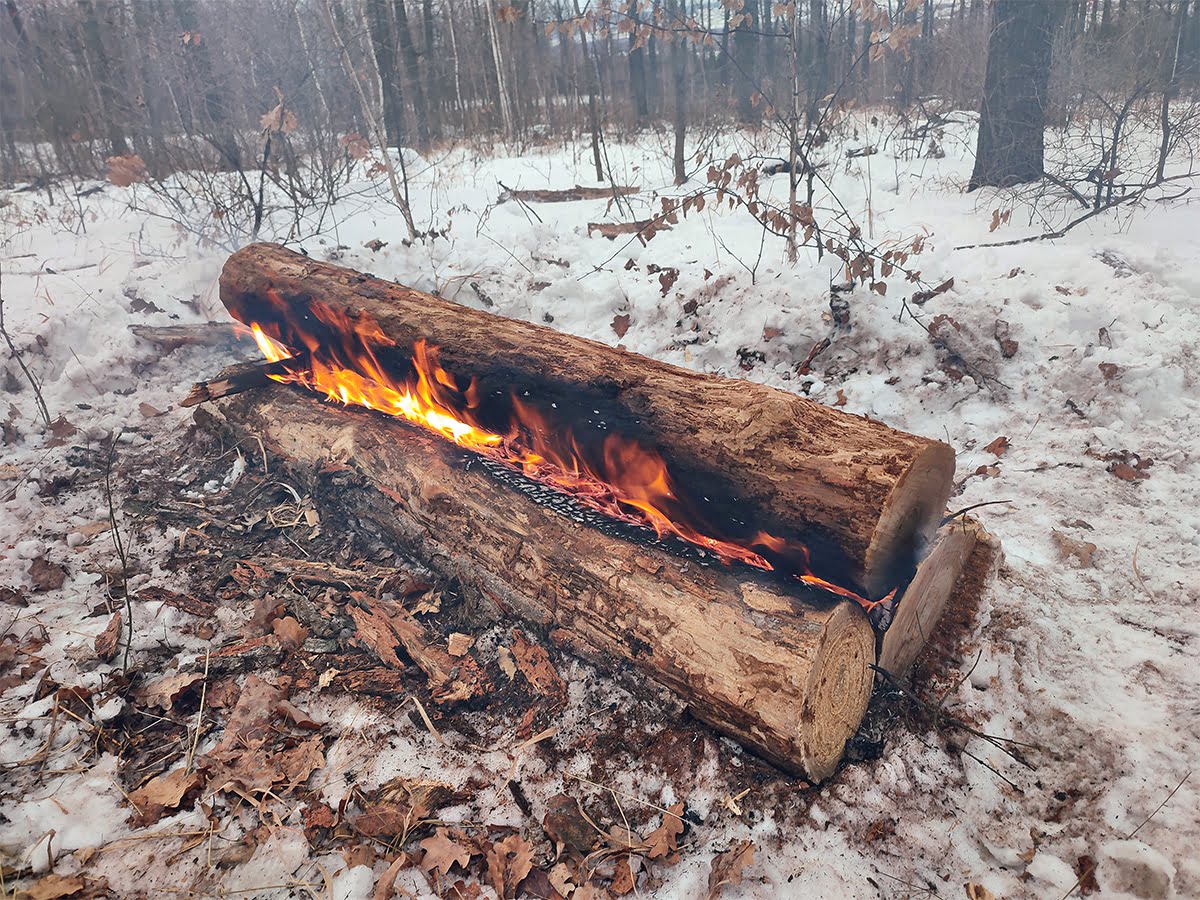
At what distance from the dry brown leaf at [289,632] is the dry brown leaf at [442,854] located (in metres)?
1.22

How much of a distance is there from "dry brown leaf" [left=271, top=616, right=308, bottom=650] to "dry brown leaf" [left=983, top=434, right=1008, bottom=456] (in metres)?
4.09

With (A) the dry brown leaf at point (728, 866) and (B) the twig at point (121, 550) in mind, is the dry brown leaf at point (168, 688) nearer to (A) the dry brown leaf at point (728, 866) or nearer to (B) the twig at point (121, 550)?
(B) the twig at point (121, 550)

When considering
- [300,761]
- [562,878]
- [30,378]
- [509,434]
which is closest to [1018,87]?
[509,434]

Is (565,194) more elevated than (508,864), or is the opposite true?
(565,194)

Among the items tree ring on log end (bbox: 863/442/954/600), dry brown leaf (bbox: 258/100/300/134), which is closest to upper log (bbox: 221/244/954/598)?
tree ring on log end (bbox: 863/442/954/600)

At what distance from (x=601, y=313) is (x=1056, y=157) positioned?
5832 millimetres

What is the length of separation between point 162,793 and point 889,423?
4.38 m

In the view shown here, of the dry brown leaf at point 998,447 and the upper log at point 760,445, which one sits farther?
the dry brown leaf at point 998,447

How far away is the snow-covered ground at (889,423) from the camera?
2004mm

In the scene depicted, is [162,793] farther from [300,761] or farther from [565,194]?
[565,194]

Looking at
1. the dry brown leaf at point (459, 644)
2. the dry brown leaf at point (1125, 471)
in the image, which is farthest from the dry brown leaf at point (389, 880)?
the dry brown leaf at point (1125, 471)

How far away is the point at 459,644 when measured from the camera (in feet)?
9.34

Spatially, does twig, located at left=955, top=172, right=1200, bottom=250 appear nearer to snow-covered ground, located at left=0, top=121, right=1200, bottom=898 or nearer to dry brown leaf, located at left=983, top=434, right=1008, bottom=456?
snow-covered ground, located at left=0, top=121, right=1200, bottom=898

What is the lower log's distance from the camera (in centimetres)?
213
